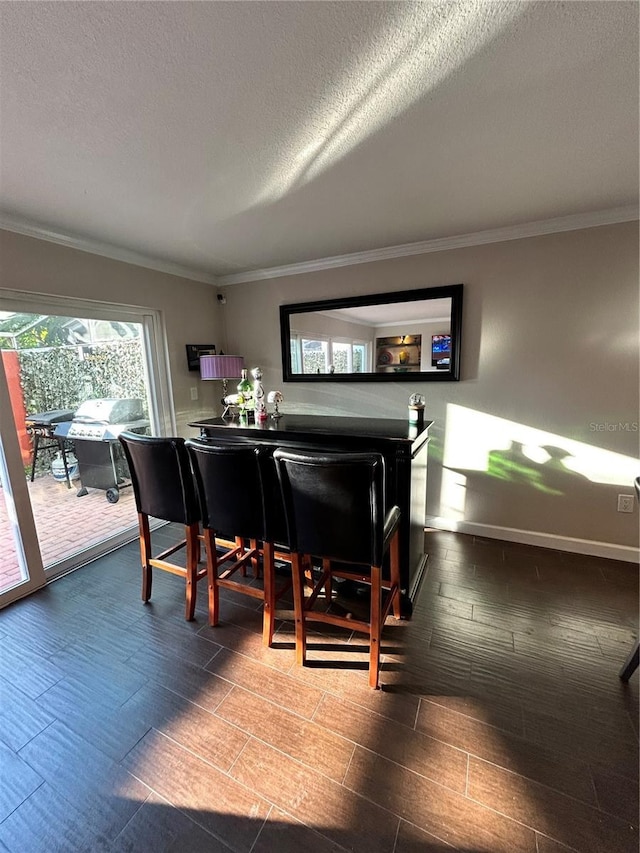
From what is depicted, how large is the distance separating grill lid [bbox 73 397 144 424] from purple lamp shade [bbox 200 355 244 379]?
2.23ft

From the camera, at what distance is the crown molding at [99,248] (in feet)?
7.37

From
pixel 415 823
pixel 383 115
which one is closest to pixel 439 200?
pixel 383 115

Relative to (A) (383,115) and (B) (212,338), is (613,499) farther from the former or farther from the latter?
(B) (212,338)

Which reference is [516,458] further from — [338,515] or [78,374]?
[78,374]

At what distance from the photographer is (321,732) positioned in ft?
4.81

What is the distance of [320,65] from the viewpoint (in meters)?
1.15

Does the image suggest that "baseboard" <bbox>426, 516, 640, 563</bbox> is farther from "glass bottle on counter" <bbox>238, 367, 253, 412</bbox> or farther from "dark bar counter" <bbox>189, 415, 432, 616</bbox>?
"glass bottle on counter" <bbox>238, 367, 253, 412</bbox>

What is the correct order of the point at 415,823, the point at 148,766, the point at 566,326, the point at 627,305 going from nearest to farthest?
the point at 415,823 < the point at 148,766 < the point at 627,305 < the point at 566,326

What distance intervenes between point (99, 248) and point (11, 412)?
4.63 feet

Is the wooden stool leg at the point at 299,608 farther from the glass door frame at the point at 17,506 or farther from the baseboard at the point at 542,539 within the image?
the glass door frame at the point at 17,506

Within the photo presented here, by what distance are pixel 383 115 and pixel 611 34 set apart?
717 millimetres

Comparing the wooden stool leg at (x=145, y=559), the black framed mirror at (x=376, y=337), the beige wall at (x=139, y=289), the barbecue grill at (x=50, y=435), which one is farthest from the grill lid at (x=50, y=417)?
the black framed mirror at (x=376, y=337)

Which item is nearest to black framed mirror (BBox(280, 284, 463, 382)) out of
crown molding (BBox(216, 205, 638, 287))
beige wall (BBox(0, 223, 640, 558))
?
beige wall (BBox(0, 223, 640, 558))

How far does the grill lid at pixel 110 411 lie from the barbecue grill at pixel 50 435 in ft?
0.32
